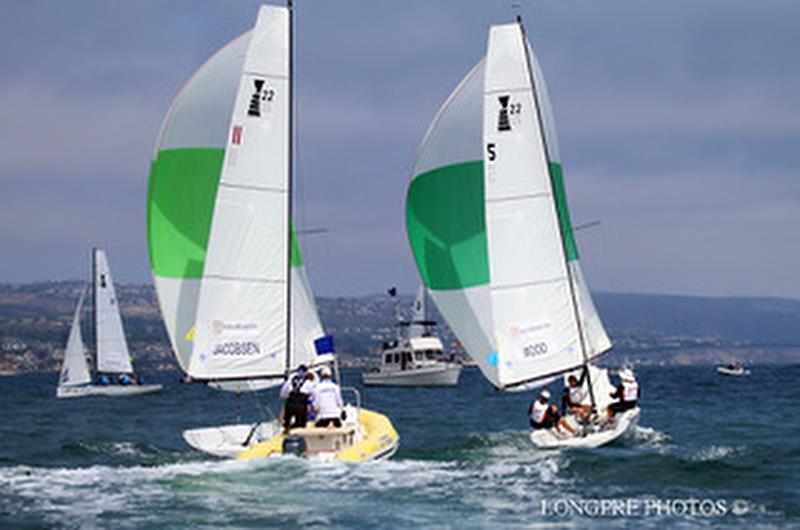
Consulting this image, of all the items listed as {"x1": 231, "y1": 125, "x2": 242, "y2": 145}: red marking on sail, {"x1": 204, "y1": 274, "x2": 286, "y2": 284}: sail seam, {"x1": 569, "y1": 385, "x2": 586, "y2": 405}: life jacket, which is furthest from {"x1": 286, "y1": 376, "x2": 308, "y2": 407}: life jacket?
{"x1": 569, "y1": 385, "x2": 586, "y2": 405}: life jacket

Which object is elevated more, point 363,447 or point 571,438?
point 363,447

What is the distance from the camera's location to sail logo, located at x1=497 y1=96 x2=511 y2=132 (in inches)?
1064

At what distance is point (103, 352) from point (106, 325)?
1.74m

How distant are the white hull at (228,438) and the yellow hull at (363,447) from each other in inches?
74.6

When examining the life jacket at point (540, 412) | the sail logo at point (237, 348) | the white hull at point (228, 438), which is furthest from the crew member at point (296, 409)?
the life jacket at point (540, 412)

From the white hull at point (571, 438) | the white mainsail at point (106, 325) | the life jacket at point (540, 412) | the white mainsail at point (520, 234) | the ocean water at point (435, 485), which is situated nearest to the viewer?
the ocean water at point (435, 485)

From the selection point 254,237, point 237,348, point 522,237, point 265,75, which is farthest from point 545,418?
point 265,75

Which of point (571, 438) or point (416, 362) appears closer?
point (571, 438)

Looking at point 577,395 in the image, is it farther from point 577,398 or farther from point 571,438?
point 571,438

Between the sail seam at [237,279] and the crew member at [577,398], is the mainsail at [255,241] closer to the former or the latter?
the sail seam at [237,279]

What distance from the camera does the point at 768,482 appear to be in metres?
20.9

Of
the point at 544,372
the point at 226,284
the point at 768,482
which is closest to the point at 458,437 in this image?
the point at 544,372

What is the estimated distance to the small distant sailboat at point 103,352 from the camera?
67.4 m

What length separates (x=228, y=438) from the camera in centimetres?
2492
